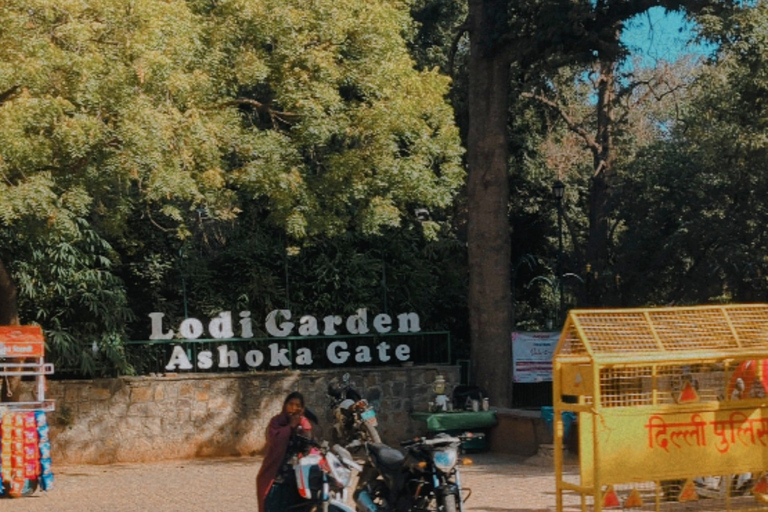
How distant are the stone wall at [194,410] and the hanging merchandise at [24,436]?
3.04 meters

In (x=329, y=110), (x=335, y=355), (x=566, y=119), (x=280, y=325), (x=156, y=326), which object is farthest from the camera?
(x=566, y=119)

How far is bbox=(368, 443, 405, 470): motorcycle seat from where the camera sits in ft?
38.2

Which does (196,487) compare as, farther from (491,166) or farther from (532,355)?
(532,355)

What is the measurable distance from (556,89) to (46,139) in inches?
798

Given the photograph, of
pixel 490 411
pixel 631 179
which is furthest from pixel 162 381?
pixel 631 179

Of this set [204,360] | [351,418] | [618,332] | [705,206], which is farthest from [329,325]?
[705,206]

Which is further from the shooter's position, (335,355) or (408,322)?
(408,322)

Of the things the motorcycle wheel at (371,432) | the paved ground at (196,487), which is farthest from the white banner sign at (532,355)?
the motorcycle wheel at (371,432)

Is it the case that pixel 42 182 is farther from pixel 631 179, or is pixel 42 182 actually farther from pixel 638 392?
pixel 631 179

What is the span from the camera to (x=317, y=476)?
1047cm

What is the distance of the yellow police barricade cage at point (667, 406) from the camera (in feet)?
34.5

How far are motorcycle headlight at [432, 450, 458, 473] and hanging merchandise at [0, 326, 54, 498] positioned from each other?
7.43m

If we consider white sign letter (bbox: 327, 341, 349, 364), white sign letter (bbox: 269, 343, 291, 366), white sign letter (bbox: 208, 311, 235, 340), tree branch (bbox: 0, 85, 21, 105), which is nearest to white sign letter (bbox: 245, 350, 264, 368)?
white sign letter (bbox: 269, 343, 291, 366)

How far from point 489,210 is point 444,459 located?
13182 millimetres
